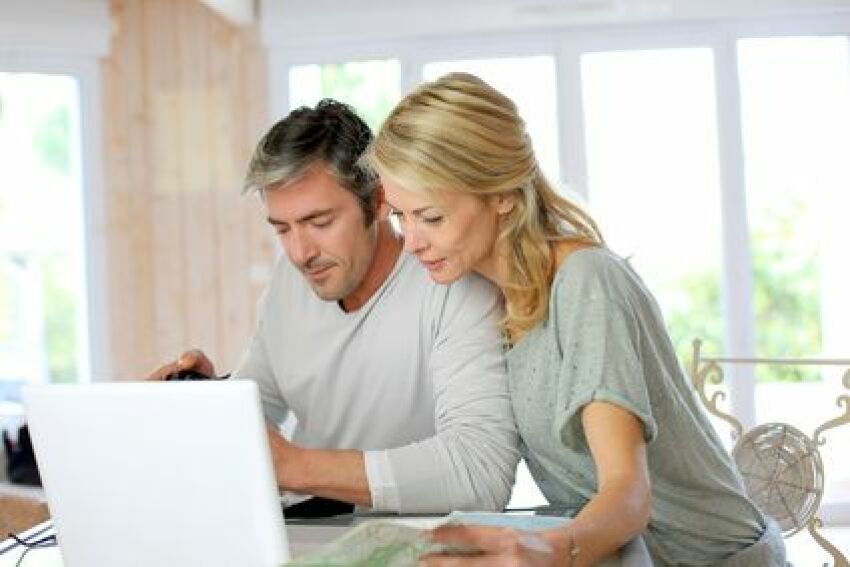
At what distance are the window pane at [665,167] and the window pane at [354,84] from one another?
1054mm

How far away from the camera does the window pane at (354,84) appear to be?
8156mm

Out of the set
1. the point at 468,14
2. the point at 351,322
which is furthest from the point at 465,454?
the point at 468,14

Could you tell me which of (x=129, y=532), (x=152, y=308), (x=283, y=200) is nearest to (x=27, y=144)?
(x=152, y=308)

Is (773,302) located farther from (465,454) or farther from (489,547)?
(489,547)

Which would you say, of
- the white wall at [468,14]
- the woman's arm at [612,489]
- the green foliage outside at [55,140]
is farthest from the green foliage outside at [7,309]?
the woman's arm at [612,489]

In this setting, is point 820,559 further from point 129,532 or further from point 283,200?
point 129,532

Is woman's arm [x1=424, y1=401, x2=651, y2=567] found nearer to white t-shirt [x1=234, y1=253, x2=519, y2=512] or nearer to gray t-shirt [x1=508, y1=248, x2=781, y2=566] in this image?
gray t-shirt [x1=508, y1=248, x2=781, y2=566]

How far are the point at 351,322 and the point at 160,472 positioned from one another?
875 mm

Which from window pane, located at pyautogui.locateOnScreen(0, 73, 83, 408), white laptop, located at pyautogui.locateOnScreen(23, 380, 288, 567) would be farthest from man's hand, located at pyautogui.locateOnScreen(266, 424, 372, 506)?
window pane, located at pyautogui.locateOnScreen(0, 73, 83, 408)

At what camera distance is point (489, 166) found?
211 centimetres

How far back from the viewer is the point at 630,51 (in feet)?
26.1

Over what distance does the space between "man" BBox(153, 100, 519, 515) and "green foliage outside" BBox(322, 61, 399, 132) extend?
548 centimetres

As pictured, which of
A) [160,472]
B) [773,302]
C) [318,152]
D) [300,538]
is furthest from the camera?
[773,302]

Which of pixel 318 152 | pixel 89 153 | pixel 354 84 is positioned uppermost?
pixel 354 84
